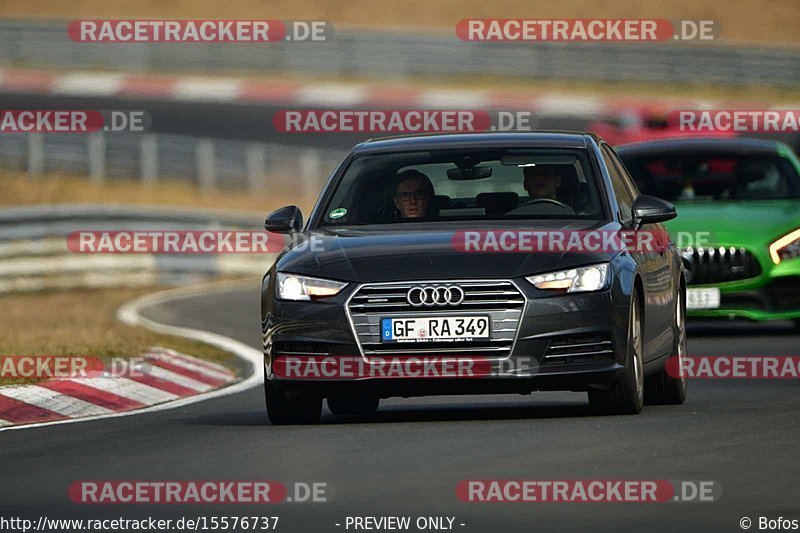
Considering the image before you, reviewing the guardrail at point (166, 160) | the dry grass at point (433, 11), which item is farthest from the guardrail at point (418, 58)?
the dry grass at point (433, 11)

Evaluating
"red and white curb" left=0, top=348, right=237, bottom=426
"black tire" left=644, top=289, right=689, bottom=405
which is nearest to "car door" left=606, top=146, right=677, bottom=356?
"black tire" left=644, top=289, right=689, bottom=405

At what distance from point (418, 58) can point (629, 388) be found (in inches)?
1359

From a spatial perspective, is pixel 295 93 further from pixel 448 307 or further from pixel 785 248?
pixel 448 307

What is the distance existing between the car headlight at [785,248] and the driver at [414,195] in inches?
234

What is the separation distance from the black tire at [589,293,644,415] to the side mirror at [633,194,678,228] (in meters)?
0.53

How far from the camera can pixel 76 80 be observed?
43156 millimetres

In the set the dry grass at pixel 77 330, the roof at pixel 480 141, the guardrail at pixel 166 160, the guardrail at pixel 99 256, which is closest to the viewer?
the roof at pixel 480 141

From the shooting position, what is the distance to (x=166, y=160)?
35.2 metres

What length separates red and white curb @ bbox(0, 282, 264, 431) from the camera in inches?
472

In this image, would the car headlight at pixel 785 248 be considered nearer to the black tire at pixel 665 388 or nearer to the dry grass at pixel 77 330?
the dry grass at pixel 77 330

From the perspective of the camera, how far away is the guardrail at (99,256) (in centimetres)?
2498

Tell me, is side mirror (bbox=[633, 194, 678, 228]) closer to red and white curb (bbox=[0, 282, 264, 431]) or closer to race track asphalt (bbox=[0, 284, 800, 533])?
race track asphalt (bbox=[0, 284, 800, 533])

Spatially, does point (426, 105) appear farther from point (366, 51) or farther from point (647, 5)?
point (647, 5)

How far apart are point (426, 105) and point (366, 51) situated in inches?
126
